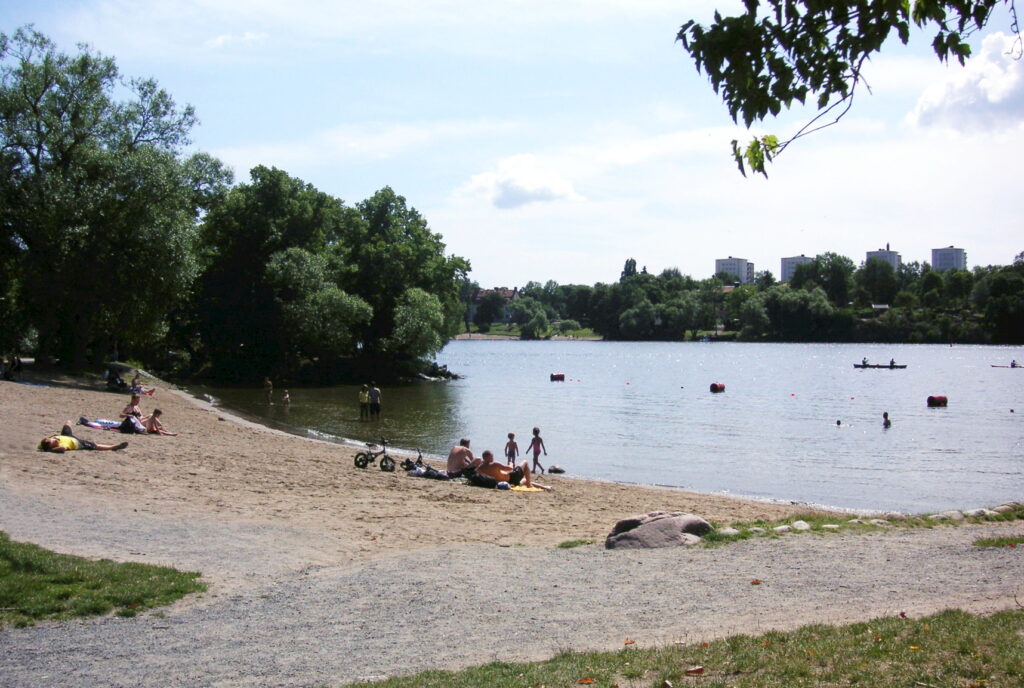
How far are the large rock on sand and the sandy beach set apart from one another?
0.55 meters

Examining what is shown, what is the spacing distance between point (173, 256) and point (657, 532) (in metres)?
35.2

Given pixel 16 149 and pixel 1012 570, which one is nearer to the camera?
pixel 1012 570

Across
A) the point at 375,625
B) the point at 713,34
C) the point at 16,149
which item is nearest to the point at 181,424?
the point at 16,149

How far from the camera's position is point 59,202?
38094 mm

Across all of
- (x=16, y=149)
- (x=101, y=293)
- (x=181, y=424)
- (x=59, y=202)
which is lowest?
(x=181, y=424)

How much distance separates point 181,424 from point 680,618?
2579cm

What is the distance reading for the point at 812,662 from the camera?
622cm

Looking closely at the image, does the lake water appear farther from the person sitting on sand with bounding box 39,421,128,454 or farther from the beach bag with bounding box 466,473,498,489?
the person sitting on sand with bounding box 39,421,128,454

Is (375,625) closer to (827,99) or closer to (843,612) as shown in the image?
(843,612)

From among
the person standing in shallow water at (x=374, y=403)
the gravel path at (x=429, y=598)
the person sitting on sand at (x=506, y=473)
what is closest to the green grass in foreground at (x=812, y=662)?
the gravel path at (x=429, y=598)

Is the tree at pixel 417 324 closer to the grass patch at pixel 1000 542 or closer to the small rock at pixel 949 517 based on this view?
the small rock at pixel 949 517

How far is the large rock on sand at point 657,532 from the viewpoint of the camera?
1234 cm

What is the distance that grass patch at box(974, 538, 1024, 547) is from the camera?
11.3 metres

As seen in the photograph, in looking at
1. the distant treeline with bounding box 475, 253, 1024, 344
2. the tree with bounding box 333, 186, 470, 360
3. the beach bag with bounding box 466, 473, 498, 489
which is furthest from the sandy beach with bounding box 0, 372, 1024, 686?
the distant treeline with bounding box 475, 253, 1024, 344
